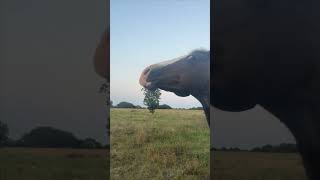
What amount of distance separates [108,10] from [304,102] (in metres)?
2.33

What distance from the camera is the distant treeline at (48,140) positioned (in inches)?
186

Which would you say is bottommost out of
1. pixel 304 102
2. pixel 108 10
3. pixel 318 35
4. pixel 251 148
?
pixel 251 148

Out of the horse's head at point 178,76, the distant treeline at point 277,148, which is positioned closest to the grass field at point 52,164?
the horse's head at point 178,76

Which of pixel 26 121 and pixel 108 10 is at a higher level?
pixel 108 10

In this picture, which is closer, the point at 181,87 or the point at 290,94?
the point at 290,94

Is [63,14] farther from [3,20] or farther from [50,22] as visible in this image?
[3,20]

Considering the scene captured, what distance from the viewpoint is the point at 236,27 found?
4543 millimetres

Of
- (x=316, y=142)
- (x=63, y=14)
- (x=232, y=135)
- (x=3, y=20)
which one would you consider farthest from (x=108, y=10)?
(x=316, y=142)

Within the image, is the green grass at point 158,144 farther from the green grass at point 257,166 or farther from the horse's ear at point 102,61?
the horse's ear at point 102,61

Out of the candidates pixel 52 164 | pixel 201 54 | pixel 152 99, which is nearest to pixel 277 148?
pixel 201 54

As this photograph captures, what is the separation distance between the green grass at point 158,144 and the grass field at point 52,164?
24 centimetres

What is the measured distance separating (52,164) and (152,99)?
4.59ft

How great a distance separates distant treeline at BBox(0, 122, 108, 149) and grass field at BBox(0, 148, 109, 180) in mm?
56

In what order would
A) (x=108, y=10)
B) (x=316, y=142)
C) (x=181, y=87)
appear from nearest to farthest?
(x=316, y=142)
(x=108, y=10)
(x=181, y=87)
